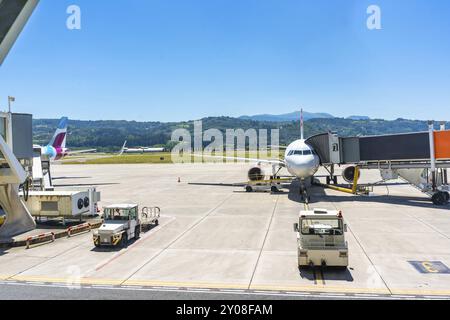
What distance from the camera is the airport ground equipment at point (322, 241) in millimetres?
16109

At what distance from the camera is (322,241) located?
54.7 ft

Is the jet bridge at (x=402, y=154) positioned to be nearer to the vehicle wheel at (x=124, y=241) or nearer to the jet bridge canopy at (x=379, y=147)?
the jet bridge canopy at (x=379, y=147)

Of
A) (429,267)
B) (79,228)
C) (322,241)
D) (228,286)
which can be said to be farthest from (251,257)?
(79,228)

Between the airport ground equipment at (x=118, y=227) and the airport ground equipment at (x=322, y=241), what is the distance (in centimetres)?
916

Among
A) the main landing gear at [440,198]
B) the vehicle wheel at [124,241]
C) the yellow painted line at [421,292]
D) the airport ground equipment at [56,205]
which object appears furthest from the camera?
the main landing gear at [440,198]

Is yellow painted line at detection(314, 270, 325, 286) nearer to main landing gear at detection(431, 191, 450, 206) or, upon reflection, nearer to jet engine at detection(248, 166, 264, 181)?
main landing gear at detection(431, 191, 450, 206)

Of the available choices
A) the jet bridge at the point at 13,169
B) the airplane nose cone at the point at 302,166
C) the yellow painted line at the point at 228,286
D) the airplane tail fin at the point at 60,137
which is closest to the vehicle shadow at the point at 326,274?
the yellow painted line at the point at 228,286

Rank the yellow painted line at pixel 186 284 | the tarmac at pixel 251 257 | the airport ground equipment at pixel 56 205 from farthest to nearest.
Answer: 1. the airport ground equipment at pixel 56 205
2. the tarmac at pixel 251 257
3. the yellow painted line at pixel 186 284

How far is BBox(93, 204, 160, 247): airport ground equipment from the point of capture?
67.3ft

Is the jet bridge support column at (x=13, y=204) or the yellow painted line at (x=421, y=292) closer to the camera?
the yellow painted line at (x=421, y=292)

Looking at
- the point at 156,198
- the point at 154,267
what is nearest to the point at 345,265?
the point at 154,267

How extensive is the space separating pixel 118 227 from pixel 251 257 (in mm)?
7108
